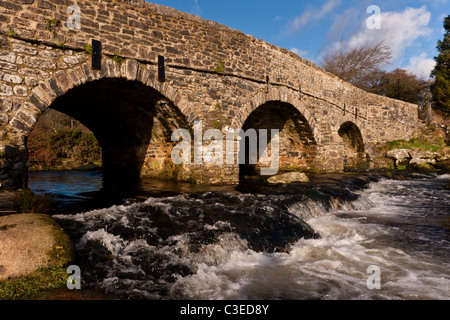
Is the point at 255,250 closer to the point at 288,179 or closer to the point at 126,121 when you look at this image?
the point at 288,179

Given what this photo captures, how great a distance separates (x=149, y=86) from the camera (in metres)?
6.84

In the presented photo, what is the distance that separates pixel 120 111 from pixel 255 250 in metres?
7.06

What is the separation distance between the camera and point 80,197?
22.4ft

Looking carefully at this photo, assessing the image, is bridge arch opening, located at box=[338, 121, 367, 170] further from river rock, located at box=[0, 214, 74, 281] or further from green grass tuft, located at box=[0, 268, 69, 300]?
green grass tuft, located at box=[0, 268, 69, 300]

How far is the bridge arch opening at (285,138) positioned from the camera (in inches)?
464

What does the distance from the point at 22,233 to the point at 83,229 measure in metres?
1.19

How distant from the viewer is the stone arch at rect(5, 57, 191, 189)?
5.25 m

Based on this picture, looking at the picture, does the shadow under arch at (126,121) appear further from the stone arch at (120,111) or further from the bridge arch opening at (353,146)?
the bridge arch opening at (353,146)

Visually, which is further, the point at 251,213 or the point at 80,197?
the point at 80,197

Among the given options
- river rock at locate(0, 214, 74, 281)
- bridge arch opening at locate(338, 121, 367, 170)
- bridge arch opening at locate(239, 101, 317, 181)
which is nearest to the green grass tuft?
river rock at locate(0, 214, 74, 281)

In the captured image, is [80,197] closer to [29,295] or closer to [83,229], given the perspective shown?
[83,229]

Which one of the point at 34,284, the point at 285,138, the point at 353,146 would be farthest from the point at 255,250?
the point at 353,146

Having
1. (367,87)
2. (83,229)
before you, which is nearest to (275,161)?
(83,229)
